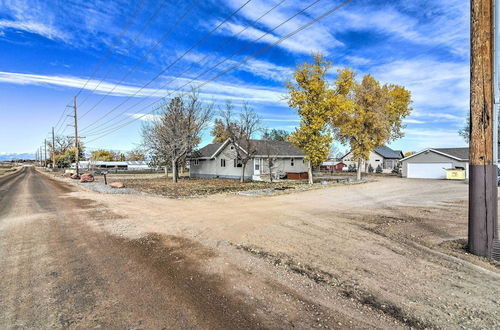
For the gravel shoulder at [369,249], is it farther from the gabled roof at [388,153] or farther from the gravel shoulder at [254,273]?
the gabled roof at [388,153]

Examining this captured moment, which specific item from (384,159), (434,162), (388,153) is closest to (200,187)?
(434,162)

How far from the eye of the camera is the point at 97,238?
716 centimetres

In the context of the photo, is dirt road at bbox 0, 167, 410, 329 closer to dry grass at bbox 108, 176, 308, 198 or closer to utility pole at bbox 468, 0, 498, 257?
utility pole at bbox 468, 0, 498, 257

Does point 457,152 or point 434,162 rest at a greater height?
point 457,152

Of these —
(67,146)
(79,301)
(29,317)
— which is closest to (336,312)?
(79,301)

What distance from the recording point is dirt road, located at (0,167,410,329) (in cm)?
337

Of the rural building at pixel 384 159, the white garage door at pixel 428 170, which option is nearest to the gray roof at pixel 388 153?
the rural building at pixel 384 159

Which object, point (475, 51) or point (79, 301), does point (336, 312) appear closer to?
point (79, 301)

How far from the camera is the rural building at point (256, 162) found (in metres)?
32.5

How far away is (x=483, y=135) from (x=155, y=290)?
695cm

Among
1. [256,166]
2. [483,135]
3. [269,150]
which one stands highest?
[269,150]

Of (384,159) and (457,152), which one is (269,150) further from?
(384,159)

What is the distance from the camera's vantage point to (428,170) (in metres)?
35.5

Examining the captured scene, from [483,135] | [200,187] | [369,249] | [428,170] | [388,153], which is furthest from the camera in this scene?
[388,153]
